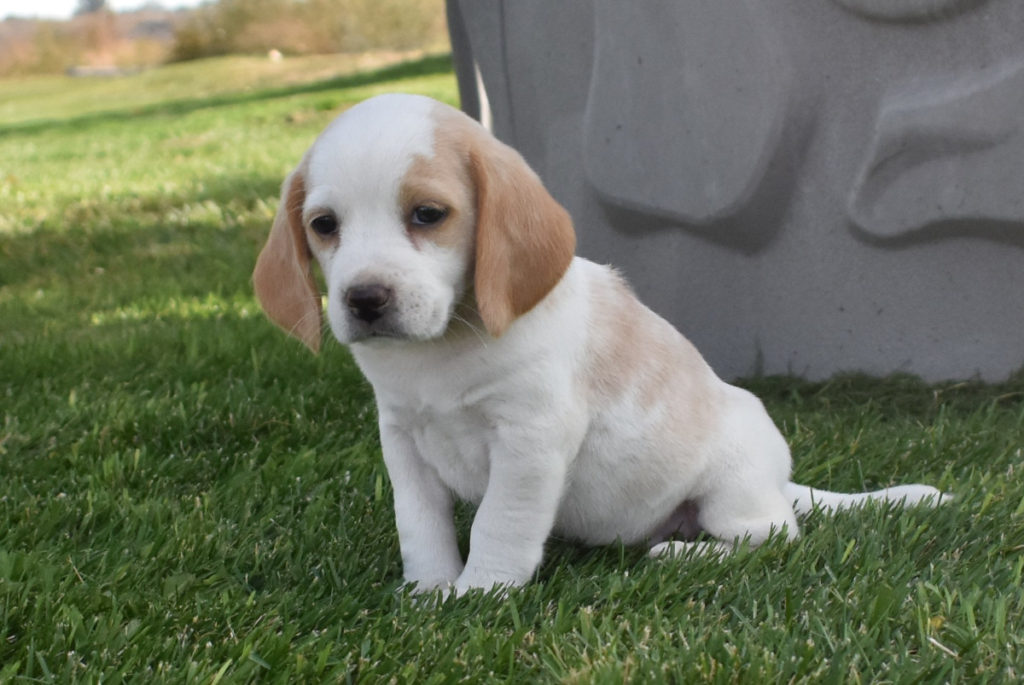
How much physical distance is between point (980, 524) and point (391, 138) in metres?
1.93

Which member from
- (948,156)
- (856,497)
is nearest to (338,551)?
(856,497)

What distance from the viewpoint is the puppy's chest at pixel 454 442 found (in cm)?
277

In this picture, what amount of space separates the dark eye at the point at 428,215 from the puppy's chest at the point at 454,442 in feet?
1.55

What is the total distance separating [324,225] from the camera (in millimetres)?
2633

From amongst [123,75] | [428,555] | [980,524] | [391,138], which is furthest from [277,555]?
[123,75]

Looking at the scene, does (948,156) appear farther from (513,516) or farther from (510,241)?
(513,516)

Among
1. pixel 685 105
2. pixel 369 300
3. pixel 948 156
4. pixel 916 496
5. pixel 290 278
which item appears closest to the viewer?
pixel 369 300

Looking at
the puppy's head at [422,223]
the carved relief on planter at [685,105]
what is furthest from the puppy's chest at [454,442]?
the carved relief on planter at [685,105]

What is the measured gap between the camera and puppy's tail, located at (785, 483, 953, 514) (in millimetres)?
3215

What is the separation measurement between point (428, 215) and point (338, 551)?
1.05m

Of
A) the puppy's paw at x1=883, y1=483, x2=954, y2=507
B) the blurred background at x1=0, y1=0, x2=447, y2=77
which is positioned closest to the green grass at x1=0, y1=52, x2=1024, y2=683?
the puppy's paw at x1=883, y1=483, x2=954, y2=507

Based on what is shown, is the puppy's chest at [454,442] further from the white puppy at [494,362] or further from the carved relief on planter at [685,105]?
the carved relief on planter at [685,105]

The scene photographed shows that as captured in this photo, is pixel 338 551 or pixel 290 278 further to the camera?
pixel 338 551

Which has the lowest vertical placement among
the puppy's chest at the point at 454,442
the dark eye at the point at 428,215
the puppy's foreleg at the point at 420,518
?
the puppy's foreleg at the point at 420,518
